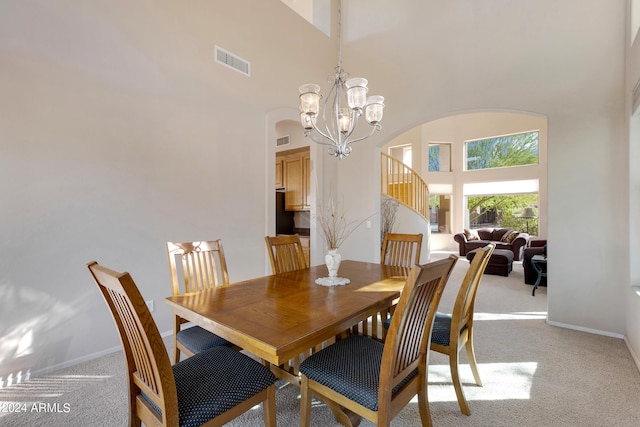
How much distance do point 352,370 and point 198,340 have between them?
100 centimetres

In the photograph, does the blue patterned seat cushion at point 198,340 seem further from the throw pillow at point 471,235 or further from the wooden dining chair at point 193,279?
the throw pillow at point 471,235

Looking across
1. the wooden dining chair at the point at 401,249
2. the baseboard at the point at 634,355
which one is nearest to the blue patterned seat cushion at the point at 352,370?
the wooden dining chair at the point at 401,249

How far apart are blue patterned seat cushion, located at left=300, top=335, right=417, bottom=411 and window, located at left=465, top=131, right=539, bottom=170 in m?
9.69

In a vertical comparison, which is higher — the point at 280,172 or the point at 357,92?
the point at 357,92

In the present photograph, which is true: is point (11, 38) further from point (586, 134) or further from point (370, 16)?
point (586, 134)

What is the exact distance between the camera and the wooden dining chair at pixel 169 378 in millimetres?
1065

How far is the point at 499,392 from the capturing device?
205 centimetres

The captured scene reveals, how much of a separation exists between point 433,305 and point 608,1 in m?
3.94

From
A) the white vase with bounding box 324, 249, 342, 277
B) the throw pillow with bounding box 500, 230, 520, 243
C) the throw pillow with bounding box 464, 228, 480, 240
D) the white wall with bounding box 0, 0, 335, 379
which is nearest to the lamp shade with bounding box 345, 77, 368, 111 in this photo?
the white vase with bounding box 324, 249, 342, 277

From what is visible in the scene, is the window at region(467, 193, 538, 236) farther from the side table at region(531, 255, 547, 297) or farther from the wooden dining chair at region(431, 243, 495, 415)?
the wooden dining chair at region(431, 243, 495, 415)

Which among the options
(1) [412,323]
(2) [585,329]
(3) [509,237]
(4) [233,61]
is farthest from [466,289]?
(3) [509,237]

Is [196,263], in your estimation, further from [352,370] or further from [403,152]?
[403,152]

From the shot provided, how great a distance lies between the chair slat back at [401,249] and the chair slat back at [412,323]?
1274mm

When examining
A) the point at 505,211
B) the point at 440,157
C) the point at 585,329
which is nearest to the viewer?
the point at 585,329
